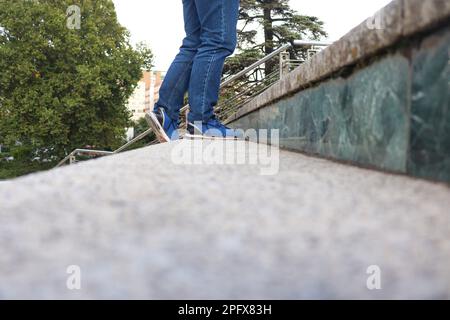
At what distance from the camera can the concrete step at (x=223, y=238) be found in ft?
1.81

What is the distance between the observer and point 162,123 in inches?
120

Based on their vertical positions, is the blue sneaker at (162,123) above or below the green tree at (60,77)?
below

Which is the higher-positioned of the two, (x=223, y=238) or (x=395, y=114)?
(x=395, y=114)

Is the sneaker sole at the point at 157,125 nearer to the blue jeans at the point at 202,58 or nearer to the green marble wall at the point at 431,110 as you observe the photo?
the blue jeans at the point at 202,58

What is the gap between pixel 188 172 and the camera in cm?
130

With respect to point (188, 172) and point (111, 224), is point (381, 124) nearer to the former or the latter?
point (188, 172)

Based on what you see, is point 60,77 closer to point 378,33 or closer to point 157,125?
point 157,125

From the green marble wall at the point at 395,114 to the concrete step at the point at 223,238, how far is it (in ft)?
0.31

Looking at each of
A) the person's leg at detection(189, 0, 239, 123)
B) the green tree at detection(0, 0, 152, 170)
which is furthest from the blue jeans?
the green tree at detection(0, 0, 152, 170)

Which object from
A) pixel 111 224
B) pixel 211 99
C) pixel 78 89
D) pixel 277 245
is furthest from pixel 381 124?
pixel 78 89

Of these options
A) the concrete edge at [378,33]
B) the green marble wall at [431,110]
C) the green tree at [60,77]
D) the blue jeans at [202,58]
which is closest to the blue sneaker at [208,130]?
the blue jeans at [202,58]

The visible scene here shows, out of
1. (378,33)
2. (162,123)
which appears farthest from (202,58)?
(378,33)

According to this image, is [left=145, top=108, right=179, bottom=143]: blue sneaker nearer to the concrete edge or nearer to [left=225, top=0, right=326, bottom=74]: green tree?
the concrete edge

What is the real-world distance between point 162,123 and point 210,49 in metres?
0.71
